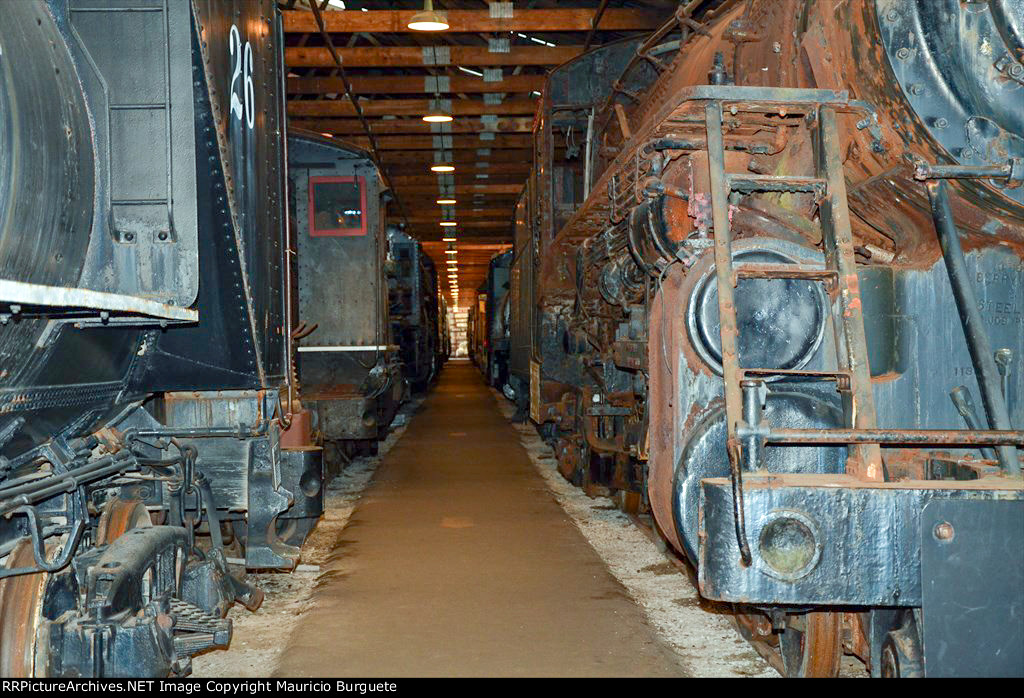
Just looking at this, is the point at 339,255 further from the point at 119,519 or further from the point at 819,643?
the point at 819,643

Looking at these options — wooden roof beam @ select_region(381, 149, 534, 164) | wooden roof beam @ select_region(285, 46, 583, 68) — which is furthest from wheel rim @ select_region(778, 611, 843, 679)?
wooden roof beam @ select_region(381, 149, 534, 164)

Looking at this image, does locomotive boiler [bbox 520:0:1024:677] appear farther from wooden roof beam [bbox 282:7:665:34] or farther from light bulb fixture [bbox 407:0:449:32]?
wooden roof beam [bbox 282:7:665:34]

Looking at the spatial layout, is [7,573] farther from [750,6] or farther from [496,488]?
[496,488]

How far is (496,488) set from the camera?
980cm

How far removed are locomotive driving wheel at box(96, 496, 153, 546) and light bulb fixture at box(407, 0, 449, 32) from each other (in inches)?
271

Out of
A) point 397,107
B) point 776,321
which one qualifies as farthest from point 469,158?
point 776,321

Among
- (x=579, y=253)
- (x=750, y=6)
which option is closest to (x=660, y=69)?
(x=579, y=253)

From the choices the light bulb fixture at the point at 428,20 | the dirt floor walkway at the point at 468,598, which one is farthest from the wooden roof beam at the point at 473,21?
the dirt floor walkway at the point at 468,598

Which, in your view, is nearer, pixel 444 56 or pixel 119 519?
pixel 119 519

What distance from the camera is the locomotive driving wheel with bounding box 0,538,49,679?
2951 millimetres

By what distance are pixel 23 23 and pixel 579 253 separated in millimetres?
5846

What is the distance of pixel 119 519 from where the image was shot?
366 cm

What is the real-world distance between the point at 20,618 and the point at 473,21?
9238 mm

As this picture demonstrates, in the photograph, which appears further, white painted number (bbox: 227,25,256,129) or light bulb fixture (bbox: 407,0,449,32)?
light bulb fixture (bbox: 407,0,449,32)
